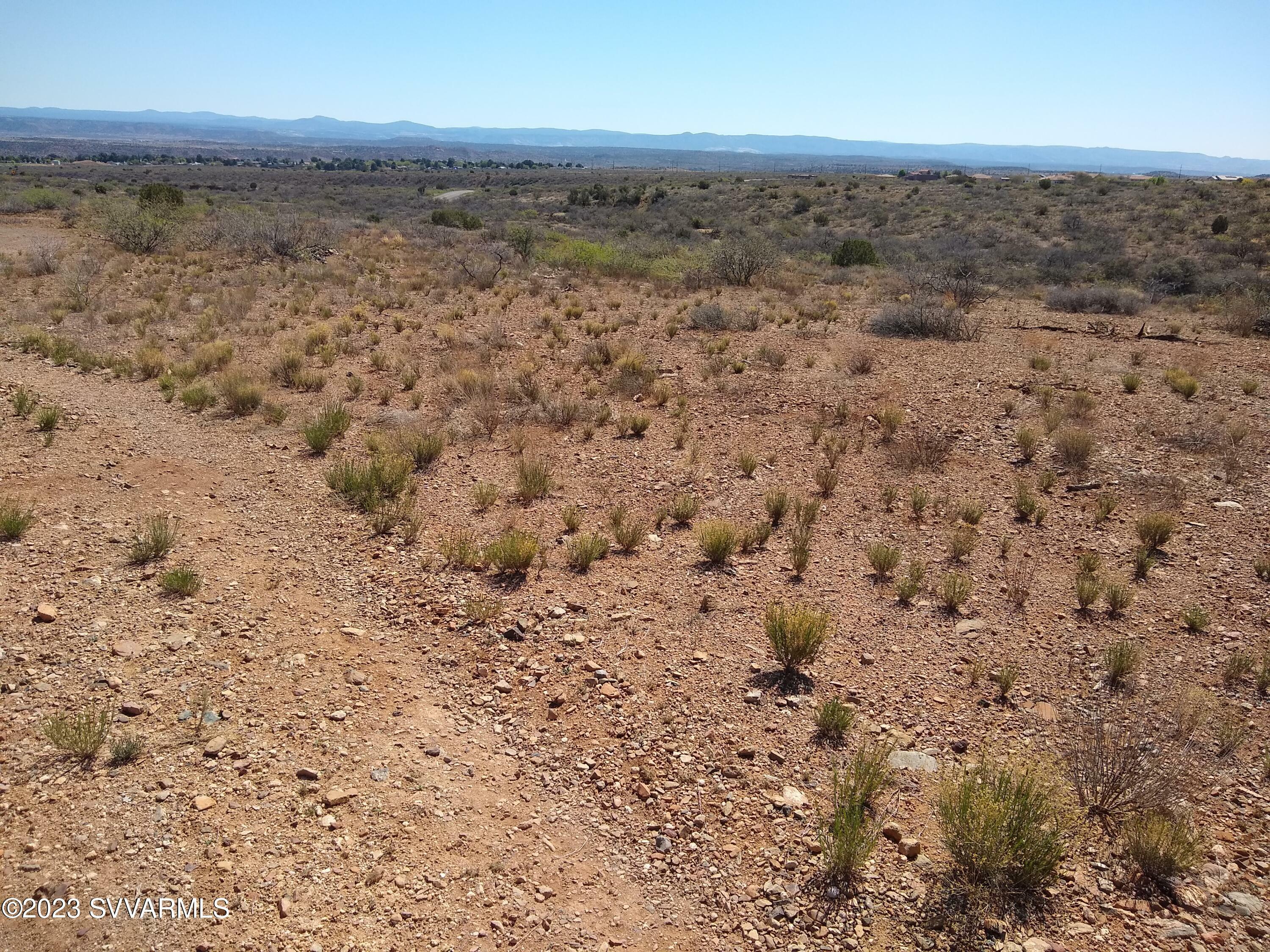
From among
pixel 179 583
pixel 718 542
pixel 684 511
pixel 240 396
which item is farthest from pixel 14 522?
pixel 718 542

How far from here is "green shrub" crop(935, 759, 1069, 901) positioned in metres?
3.22

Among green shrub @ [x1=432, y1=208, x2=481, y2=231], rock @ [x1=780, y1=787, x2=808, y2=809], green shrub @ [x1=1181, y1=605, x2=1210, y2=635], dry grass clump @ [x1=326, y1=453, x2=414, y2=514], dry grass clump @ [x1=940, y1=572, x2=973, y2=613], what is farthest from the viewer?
green shrub @ [x1=432, y1=208, x2=481, y2=231]

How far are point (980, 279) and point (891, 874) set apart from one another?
21523 millimetres

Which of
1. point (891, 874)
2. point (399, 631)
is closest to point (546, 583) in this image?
point (399, 631)

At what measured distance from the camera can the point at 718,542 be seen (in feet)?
20.3

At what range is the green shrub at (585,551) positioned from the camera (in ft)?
20.2

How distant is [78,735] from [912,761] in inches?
179

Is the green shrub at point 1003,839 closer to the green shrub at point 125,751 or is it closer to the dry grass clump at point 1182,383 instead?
the green shrub at point 125,751

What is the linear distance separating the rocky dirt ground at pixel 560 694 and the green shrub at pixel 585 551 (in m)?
0.12

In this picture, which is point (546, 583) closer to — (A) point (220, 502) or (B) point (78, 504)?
(A) point (220, 502)

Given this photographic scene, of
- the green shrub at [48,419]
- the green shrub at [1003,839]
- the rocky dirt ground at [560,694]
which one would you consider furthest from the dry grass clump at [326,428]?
the green shrub at [1003,839]

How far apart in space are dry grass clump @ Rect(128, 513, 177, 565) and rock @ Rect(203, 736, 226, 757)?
246cm

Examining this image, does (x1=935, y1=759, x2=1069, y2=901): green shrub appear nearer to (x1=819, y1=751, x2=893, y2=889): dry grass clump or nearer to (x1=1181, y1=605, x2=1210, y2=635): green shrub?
(x1=819, y1=751, x2=893, y2=889): dry grass clump

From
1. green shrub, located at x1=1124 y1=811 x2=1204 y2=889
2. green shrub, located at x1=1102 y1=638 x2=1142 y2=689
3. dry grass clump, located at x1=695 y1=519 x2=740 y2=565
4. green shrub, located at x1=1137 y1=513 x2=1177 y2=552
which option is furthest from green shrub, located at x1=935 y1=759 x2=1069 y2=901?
green shrub, located at x1=1137 y1=513 x2=1177 y2=552
